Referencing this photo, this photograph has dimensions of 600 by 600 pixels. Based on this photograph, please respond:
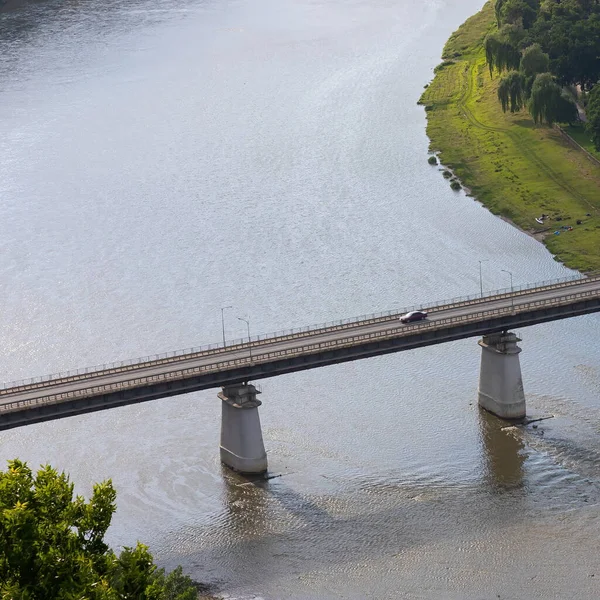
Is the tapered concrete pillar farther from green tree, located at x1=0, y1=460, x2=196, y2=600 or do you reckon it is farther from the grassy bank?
the grassy bank

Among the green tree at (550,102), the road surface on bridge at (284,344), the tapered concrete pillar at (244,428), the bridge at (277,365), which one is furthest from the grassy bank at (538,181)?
the tapered concrete pillar at (244,428)

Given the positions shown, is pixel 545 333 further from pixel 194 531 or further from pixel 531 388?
pixel 194 531

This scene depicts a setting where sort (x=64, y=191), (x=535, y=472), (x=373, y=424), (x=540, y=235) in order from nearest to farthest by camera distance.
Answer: (x=535, y=472) < (x=373, y=424) < (x=540, y=235) < (x=64, y=191)

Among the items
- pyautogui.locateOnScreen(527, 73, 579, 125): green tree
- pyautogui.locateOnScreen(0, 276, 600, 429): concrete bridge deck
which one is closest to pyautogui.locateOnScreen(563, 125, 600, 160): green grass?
pyautogui.locateOnScreen(527, 73, 579, 125): green tree

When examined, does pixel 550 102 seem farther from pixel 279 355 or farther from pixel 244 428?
pixel 244 428

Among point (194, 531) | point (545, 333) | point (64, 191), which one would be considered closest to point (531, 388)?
point (545, 333)
